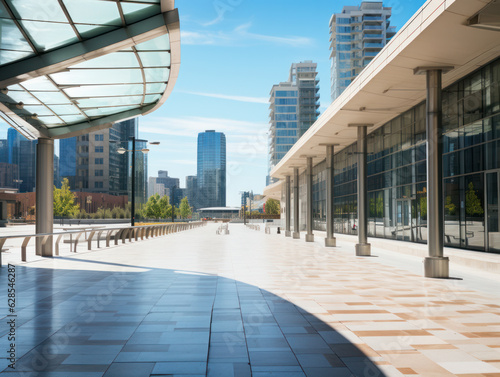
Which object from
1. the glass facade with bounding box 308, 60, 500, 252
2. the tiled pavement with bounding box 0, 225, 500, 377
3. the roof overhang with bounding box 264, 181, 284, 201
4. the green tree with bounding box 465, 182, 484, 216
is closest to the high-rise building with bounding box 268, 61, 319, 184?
the roof overhang with bounding box 264, 181, 284, 201

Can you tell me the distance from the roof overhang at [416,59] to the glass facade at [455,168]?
892mm

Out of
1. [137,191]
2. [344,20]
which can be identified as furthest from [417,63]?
[137,191]

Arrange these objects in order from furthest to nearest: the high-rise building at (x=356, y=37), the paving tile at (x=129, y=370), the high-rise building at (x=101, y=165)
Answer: the high-rise building at (x=101, y=165)
the high-rise building at (x=356, y=37)
the paving tile at (x=129, y=370)

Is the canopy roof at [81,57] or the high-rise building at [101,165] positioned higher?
the high-rise building at [101,165]

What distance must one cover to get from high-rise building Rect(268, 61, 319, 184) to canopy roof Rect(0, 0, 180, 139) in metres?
114

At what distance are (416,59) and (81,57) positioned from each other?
8.36 m

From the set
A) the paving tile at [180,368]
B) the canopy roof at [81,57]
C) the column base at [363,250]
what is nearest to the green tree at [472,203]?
the column base at [363,250]

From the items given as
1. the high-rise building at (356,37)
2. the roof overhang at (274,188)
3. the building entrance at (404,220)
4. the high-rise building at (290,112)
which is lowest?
the building entrance at (404,220)

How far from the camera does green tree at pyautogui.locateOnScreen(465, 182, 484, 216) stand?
15703 millimetres

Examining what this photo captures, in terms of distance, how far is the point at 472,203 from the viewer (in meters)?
16.1

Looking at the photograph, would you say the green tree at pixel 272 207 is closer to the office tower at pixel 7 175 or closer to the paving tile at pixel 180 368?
the office tower at pixel 7 175

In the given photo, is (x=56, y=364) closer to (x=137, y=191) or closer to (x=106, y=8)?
(x=106, y=8)

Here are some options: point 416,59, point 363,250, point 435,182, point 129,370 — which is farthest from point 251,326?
point 363,250

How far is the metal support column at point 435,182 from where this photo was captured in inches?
472
